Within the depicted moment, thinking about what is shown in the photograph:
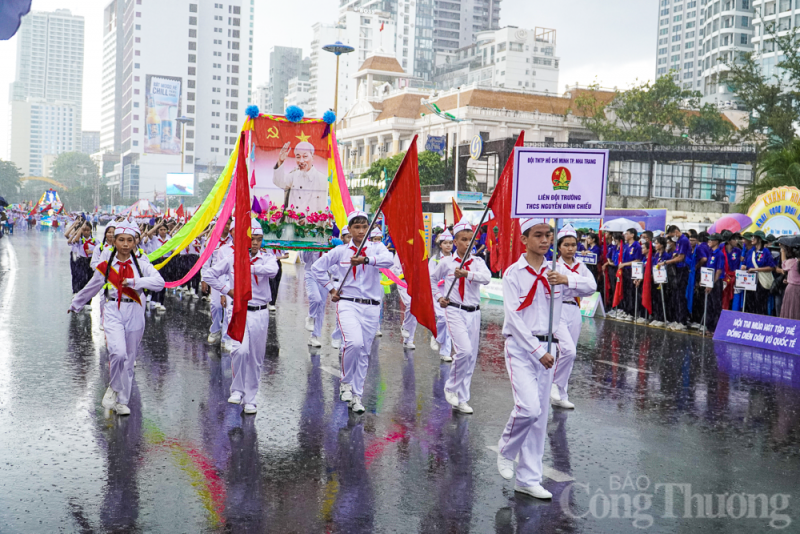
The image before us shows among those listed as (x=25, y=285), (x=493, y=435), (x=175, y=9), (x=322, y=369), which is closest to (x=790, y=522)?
(x=493, y=435)

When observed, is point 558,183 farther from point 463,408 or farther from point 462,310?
point 463,408

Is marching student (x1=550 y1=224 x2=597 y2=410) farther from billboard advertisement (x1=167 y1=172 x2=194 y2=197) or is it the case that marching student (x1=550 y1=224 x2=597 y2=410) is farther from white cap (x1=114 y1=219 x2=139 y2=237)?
billboard advertisement (x1=167 y1=172 x2=194 y2=197)

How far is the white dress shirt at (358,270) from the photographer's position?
8430mm

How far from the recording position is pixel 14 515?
5.17m

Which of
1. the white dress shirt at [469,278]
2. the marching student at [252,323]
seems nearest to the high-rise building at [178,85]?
the marching student at [252,323]

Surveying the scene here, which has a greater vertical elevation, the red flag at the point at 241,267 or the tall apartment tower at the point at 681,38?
the tall apartment tower at the point at 681,38

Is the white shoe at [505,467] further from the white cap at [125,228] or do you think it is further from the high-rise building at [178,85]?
the high-rise building at [178,85]

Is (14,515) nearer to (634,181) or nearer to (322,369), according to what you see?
(322,369)

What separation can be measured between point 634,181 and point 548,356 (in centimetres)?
4735

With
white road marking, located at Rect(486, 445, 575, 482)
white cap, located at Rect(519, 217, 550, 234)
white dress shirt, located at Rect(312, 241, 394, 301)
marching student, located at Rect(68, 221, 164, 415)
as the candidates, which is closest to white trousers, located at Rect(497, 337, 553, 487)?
white road marking, located at Rect(486, 445, 575, 482)

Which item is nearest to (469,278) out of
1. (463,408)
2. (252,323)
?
(463,408)

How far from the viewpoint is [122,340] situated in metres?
7.76

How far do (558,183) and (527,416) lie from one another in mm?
1860

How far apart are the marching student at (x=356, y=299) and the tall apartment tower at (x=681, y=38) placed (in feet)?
490
